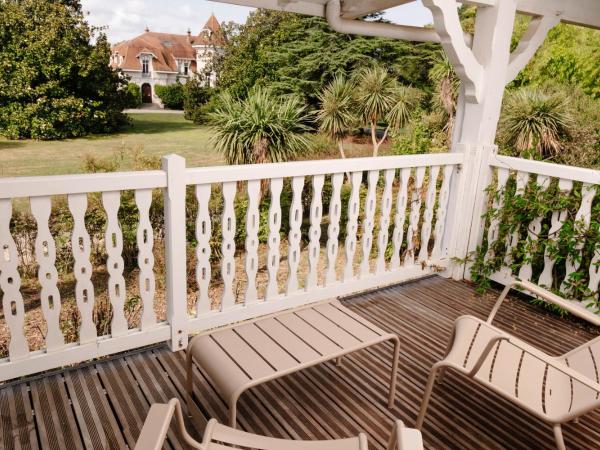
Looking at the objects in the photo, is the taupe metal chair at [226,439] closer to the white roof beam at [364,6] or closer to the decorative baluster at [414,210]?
the decorative baluster at [414,210]

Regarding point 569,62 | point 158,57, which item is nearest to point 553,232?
point 569,62

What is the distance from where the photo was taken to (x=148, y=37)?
5203 centimetres

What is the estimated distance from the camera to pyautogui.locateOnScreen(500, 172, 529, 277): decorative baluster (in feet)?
11.9

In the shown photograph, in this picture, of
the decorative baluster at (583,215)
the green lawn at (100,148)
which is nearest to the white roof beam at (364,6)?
the decorative baluster at (583,215)

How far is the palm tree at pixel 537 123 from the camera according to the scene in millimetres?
7496

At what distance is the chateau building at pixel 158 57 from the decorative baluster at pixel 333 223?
39.7 m

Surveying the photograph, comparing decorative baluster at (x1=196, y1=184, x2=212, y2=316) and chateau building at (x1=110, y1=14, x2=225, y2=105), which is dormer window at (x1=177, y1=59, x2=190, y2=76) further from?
decorative baluster at (x1=196, y1=184, x2=212, y2=316)

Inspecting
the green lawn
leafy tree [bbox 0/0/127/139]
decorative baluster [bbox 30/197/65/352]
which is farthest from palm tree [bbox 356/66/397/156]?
leafy tree [bbox 0/0/127/139]

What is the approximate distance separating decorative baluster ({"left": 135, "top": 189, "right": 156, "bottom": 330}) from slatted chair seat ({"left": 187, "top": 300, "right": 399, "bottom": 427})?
0.67 metres

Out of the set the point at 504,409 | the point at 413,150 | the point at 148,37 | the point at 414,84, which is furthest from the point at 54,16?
the point at 148,37

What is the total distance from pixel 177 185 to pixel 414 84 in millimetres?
22547

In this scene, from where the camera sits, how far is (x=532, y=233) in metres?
3.62

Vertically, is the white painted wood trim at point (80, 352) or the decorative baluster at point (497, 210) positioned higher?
the decorative baluster at point (497, 210)

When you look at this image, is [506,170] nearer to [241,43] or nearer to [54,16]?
[54,16]
